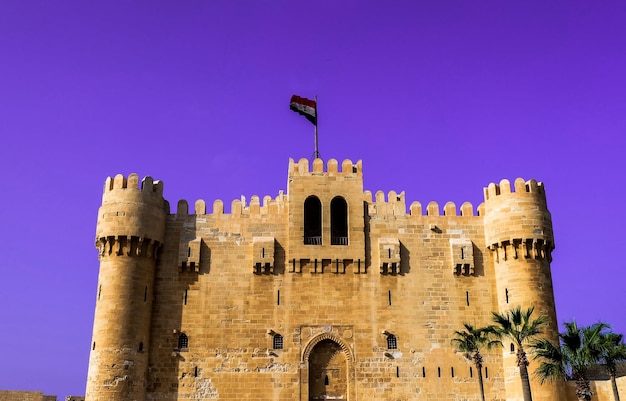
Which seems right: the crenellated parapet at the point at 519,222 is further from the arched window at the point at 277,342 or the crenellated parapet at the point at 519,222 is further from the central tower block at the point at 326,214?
the arched window at the point at 277,342

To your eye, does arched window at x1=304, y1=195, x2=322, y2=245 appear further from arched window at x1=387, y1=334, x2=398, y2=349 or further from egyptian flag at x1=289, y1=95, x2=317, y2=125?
arched window at x1=387, y1=334, x2=398, y2=349

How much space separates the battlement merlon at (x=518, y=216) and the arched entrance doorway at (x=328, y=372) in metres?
9.57

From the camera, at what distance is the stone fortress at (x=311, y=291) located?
31188mm

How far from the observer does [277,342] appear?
105 ft

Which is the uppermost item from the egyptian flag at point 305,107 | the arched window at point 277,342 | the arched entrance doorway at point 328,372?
the egyptian flag at point 305,107

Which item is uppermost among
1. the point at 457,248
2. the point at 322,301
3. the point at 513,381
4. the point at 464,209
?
the point at 464,209

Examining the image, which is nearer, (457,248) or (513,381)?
(513,381)

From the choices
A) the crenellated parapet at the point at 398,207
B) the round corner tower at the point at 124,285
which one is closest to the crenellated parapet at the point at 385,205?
the crenellated parapet at the point at 398,207

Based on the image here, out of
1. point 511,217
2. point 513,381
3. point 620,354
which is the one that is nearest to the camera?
point 620,354

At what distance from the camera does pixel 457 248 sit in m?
33.8

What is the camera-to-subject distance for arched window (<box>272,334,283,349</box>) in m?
31.8

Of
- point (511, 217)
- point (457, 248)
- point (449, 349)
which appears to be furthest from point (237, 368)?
point (511, 217)

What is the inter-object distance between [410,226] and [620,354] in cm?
1186

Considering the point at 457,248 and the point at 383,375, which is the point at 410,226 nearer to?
the point at 457,248
